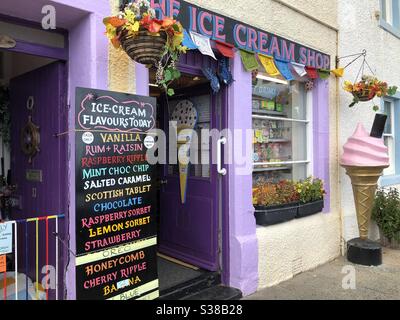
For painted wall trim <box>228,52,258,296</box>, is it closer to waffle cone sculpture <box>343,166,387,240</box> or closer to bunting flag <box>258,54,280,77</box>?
bunting flag <box>258,54,280,77</box>

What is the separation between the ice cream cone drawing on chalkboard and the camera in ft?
15.9

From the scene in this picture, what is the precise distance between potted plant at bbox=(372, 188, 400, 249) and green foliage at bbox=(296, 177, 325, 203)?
165 centimetres

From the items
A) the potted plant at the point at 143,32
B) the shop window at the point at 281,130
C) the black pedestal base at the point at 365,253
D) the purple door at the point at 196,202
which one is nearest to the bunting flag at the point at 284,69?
the shop window at the point at 281,130

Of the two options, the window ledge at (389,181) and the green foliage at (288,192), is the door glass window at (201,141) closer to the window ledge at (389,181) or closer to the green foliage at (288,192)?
the green foliage at (288,192)

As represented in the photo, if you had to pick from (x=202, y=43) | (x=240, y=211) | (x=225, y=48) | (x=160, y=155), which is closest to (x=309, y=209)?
(x=240, y=211)

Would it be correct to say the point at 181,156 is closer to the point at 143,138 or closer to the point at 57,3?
the point at 143,138

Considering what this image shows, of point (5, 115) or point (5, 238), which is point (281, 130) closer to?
point (5, 115)

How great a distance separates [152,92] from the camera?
16.9 feet

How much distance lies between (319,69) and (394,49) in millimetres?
3242

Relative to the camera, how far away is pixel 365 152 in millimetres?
5207

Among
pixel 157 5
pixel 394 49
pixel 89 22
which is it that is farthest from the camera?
pixel 394 49

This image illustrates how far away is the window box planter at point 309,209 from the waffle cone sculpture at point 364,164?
59 centimetres
